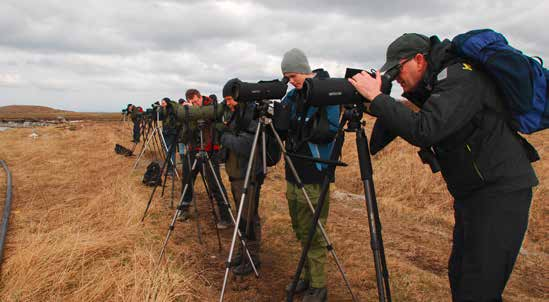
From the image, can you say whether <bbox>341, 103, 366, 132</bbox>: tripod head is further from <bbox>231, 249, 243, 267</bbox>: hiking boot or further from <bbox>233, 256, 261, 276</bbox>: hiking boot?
<bbox>231, 249, 243, 267</bbox>: hiking boot

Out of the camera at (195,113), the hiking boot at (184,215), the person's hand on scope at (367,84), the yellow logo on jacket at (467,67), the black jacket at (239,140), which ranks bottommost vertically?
the hiking boot at (184,215)

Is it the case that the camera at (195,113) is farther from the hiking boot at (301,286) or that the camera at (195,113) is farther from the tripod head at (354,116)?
the tripod head at (354,116)

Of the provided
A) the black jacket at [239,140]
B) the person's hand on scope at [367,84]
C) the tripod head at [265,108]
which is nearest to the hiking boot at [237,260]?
the black jacket at [239,140]

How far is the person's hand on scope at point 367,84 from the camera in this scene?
74.5 inches

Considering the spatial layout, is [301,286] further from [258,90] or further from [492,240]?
[492,240]

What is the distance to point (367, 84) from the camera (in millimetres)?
1925

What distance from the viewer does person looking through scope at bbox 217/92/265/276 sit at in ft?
12.4

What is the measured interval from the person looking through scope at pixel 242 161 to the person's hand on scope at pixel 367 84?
5.67ft

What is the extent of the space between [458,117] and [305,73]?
5.73 ft

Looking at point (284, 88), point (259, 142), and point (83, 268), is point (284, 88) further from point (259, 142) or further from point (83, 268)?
point (83, 268)

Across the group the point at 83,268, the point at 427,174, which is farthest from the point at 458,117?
the point at 427,174

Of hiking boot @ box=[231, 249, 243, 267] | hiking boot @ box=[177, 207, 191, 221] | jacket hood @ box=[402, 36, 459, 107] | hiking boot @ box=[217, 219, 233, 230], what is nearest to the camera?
jacket hood @ box=[402, 36, 459, 107]

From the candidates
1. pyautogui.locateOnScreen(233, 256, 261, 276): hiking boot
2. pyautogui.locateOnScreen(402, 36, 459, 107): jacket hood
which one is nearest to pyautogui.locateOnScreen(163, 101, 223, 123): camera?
pyautogui.locateOnScreen(233, 256, 261, 276): hiking boot

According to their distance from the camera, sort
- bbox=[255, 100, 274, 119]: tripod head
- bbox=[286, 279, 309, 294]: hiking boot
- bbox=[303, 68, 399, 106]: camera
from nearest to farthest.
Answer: bbox=[303, 68, 399, 106]: camera
bbox=[255, 100, 274, 119]: tripod head
bbox=[286, 279, 309, 294]: hiking boot
